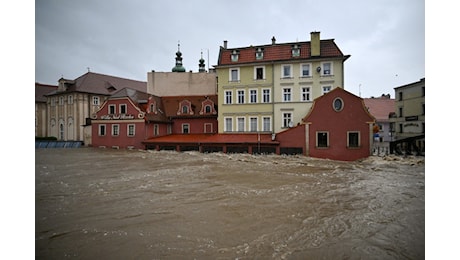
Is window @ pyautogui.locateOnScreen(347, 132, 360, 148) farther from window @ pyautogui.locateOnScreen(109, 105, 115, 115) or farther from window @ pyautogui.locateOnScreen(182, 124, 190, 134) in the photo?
window @ pyautogui.locateOnScreen(109, 105, 115, 115)

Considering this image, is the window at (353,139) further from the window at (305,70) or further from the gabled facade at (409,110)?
the gabled facade at (409,110)

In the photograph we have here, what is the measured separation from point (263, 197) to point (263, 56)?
→ 12.6 m

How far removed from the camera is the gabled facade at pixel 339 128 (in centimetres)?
A: 1112

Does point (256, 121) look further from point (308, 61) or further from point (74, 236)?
point (74, 236)

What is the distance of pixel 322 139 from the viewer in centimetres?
1182

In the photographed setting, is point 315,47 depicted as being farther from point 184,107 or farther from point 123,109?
point 123,109

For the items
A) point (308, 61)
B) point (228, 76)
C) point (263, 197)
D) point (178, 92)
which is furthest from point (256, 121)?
point (263, 197)

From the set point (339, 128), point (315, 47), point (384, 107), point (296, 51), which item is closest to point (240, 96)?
point (296, 51)

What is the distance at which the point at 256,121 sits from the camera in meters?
15.3

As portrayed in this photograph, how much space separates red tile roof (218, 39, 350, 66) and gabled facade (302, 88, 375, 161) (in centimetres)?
396

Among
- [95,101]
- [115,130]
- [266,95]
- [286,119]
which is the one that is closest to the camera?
[286,119]

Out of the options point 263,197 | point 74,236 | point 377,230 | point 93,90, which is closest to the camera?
point 74,236

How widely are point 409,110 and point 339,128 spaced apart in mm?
10348
